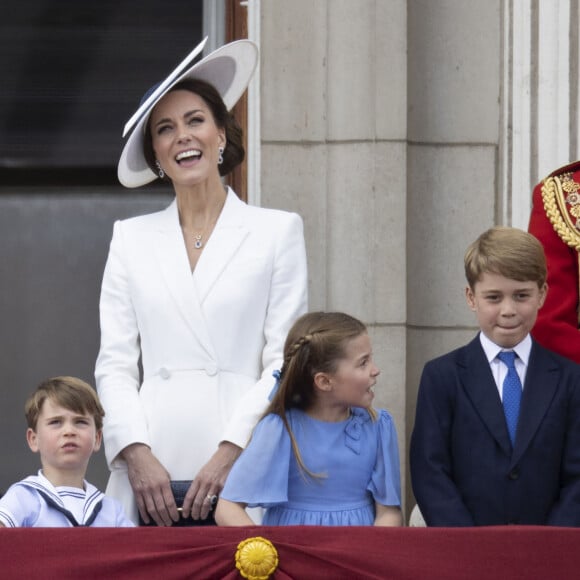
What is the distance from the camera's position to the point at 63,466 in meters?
4.22

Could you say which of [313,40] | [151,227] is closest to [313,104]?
[313,40]

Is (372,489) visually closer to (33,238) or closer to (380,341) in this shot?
(380,341)

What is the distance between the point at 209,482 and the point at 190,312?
0.50 m

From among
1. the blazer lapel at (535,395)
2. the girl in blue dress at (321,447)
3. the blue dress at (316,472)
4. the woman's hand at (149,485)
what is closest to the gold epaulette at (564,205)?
the blazer lapel at (535,395)

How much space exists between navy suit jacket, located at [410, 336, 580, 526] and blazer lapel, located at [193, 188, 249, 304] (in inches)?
29.5

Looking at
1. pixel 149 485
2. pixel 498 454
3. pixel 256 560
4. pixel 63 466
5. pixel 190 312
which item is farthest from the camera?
pixel 190 312

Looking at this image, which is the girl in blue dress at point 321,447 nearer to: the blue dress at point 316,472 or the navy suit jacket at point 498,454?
the blue dress at point 316,472

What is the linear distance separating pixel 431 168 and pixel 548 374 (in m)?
1.91

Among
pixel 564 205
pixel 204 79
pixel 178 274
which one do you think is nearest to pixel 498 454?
pixel 564 205

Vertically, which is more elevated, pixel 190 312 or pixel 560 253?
pixel 560 253

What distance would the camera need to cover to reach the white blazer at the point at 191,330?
4418mm

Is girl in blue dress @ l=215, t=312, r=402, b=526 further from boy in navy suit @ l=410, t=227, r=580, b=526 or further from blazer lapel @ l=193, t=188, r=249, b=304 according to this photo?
blazer lapel @ l=193, t=188, r=249, b=304

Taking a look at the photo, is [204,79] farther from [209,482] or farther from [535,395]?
[535,395]

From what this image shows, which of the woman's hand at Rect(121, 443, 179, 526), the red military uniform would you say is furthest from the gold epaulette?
the woman's hand at Rect(121, 443, 179, 526)
